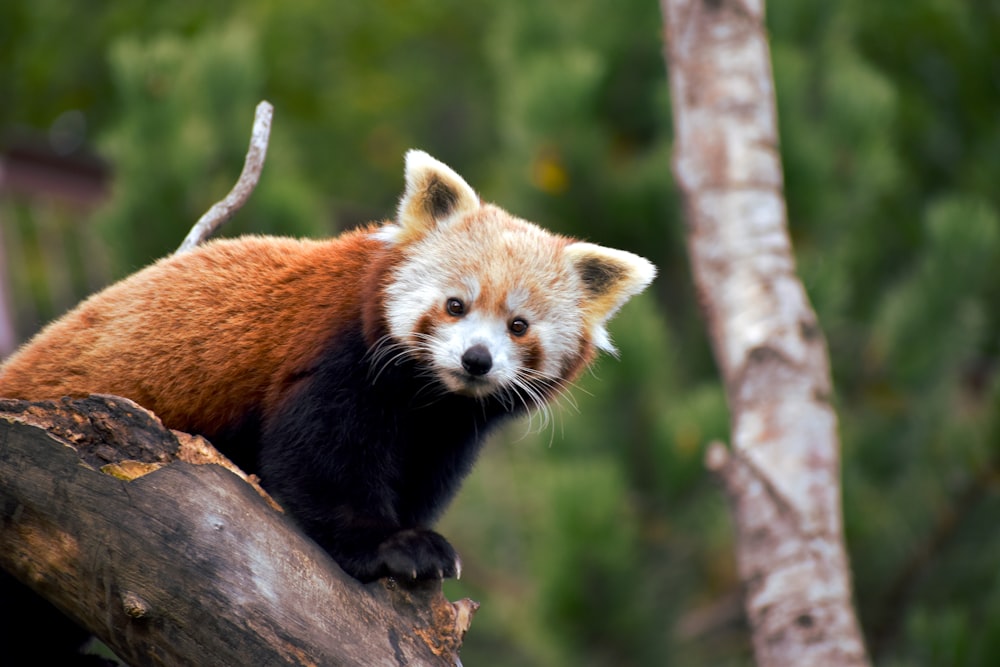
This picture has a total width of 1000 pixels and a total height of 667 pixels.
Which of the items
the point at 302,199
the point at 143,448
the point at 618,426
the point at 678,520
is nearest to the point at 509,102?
the point at 302,199

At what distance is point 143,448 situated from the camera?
266cm

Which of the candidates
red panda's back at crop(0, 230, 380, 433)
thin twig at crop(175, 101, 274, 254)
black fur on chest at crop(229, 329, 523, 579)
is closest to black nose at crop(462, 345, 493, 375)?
black fur on chest at crop(229, 329, 523, 579)

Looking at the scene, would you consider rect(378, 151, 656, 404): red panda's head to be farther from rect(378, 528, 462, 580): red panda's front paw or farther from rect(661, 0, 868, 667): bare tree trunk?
rect(661, 0, 868, 667): bare tree trunk

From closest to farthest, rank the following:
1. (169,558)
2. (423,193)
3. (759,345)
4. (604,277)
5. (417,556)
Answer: (169,558), (417,556), (423,193), (604,277), (759,345)

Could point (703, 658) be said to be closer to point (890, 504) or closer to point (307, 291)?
point (890, 504)

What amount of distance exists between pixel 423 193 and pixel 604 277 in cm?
61

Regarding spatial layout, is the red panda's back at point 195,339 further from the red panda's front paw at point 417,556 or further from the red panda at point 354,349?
the red panda's front paw at point 417,556

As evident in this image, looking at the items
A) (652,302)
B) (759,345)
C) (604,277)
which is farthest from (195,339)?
(652,302)

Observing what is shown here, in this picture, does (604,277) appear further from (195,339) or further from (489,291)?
(195,339)

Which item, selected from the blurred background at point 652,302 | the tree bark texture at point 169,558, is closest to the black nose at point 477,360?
the tree bark texture at point 169,558

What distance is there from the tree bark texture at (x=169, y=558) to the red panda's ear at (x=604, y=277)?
44.3 inches

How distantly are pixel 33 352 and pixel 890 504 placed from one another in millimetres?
5877

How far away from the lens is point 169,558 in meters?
2.54

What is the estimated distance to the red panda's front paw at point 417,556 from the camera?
2.78m
